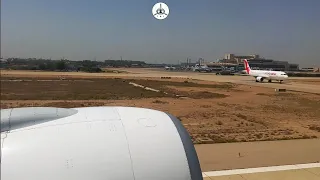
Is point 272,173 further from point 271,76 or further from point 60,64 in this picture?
point 271,76

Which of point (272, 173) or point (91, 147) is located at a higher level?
point (91, 147)

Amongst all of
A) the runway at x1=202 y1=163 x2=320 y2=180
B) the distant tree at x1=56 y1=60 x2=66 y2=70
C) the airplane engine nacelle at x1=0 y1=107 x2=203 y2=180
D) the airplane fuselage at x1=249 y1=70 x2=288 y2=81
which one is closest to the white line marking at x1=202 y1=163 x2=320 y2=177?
the runway at x1=202 y1=163 x2=320 y2=180

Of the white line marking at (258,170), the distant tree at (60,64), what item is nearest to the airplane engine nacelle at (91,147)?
the distant tree at (60,64)

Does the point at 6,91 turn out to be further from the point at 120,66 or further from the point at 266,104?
the point at 120,66

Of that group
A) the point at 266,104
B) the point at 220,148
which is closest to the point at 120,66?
the point at 266,104

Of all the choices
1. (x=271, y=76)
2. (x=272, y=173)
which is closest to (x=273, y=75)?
(x=271, y=76)

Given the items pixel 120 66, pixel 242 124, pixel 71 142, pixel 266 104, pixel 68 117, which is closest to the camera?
pixel 71 142

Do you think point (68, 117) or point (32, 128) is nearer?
point (32, 128)

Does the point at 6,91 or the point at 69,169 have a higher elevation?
the point at 6,91

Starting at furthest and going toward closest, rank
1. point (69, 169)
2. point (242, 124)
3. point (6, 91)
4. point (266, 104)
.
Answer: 1. point (266, 104)
2. point (242, 124)
3. point (69, 169)
4. point (6, 91)

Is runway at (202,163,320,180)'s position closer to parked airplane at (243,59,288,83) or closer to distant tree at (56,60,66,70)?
distant tree at (56,60,66,70)
